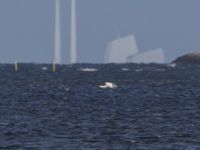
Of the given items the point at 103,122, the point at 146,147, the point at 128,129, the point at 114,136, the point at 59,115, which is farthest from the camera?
the point at 59,115

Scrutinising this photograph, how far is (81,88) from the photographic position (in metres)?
138

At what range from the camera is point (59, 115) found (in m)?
86.1

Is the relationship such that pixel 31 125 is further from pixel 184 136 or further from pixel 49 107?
pixel 49 107

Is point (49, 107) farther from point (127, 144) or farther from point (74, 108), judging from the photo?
point (127, 144)

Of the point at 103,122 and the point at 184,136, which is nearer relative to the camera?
the point at 184,136

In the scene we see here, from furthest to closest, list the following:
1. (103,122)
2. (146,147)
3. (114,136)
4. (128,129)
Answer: (103,122) < (128,129) < (114,136) < (146,147)

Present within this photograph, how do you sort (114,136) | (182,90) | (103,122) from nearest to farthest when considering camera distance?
(114,136) < (103,122) < (182,90)

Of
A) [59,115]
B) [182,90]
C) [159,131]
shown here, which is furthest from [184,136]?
[182,90]

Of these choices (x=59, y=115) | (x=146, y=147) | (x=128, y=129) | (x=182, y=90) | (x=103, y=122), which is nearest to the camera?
(x=146, y=147)

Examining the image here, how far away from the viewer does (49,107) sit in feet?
317

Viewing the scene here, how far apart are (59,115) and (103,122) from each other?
24.3 ft

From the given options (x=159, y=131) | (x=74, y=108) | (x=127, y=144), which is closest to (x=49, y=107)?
(x=74, y=108)

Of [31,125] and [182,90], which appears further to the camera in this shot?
[182,90]

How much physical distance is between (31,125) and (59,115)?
32.6ft
